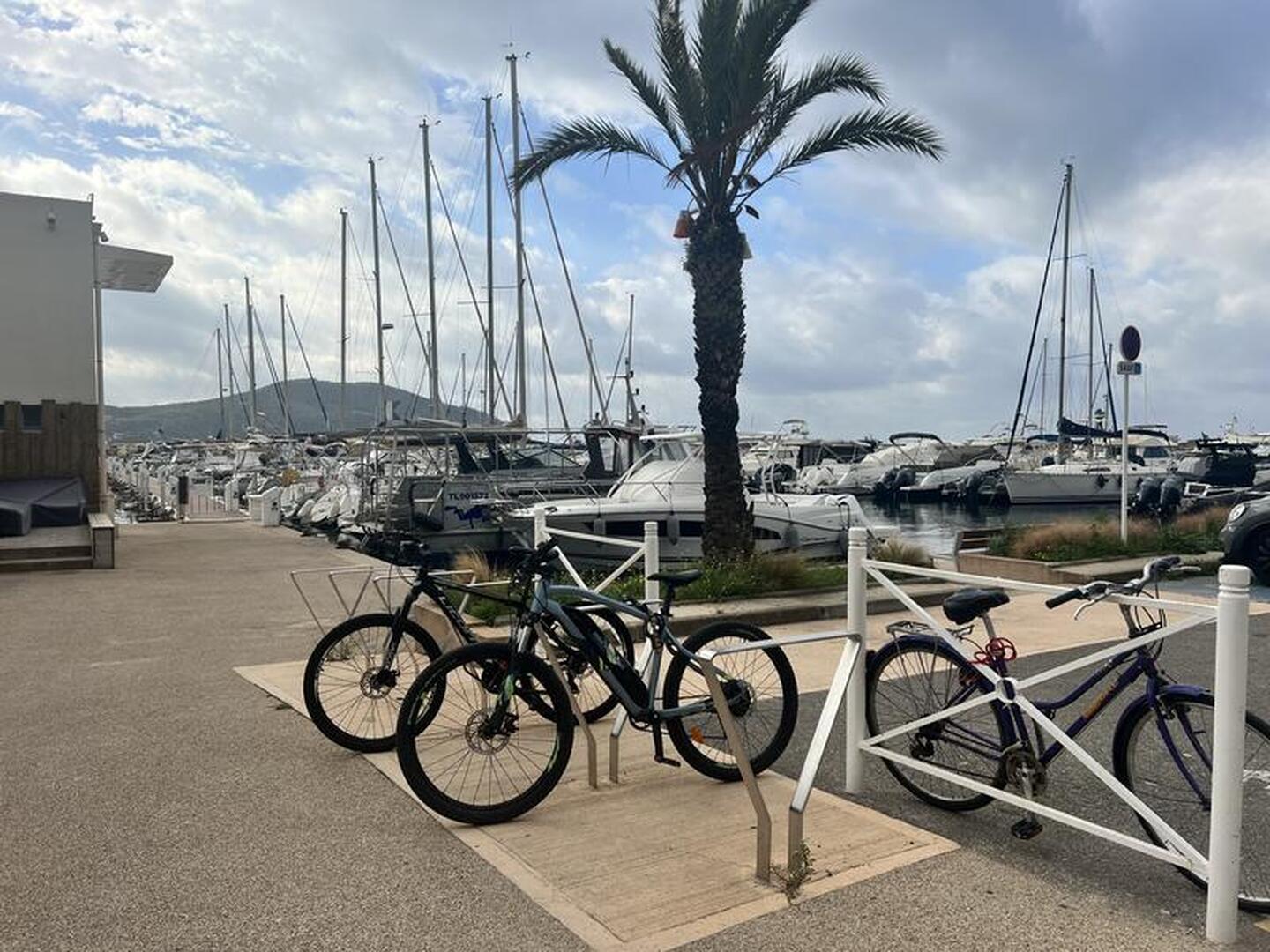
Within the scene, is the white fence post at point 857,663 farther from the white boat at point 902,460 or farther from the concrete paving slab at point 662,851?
the white boat at point 902,460

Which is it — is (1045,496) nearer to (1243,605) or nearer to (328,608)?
(328,608)

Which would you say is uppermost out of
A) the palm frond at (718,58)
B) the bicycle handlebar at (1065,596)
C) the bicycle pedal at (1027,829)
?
the palm frond at (718,58)

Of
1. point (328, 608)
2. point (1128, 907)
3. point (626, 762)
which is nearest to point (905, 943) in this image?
point (1128, 907)

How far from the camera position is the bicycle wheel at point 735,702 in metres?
5.21

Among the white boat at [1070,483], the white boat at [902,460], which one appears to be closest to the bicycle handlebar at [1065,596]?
the white boat at [1070,483]

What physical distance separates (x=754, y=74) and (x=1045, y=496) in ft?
106

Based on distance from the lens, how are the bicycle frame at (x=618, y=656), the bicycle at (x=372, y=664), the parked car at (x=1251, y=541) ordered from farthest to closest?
the parked car at (x=1251, y=541)
the bicycle at (x=372, y=664)
the bicycle frame at (x=618, y=656)

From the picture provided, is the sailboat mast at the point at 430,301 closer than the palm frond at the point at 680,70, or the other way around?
the palm frond at the point at 680,70

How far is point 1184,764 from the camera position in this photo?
4.02m

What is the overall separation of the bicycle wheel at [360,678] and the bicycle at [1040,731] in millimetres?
2561

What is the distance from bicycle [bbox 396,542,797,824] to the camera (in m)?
4.74

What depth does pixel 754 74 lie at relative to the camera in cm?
1202

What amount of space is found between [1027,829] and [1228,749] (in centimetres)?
114

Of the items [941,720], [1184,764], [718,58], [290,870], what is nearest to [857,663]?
[941,720]
